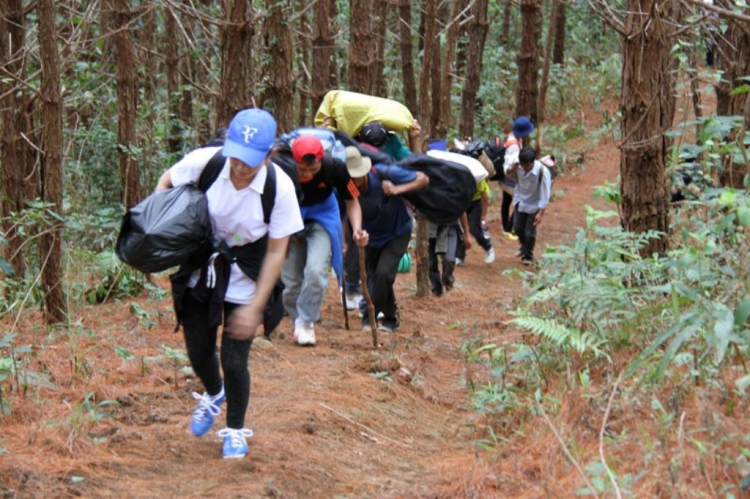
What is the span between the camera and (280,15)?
11836 millimetres

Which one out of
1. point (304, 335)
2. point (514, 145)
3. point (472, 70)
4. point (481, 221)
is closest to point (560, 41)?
point (472, 70)

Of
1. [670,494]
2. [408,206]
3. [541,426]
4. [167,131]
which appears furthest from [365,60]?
[670,494]

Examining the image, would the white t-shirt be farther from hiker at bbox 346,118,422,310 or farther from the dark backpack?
hiker at bbox 346,118,422,310

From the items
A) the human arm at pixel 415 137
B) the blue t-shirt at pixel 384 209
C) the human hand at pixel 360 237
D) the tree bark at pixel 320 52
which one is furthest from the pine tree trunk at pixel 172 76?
the human hand at pixel 360 237

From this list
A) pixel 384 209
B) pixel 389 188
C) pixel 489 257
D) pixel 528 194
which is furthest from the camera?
pixel 489 257

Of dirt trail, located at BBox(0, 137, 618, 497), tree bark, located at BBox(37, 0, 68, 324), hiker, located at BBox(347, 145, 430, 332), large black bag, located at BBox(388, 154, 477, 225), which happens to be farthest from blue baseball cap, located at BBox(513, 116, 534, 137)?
tree bark, located at BBox(37, 0, 68, 324)

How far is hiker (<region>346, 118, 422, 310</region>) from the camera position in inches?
393

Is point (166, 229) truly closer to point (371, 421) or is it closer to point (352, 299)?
point (371, 421)

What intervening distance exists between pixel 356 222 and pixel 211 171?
353 centimetres

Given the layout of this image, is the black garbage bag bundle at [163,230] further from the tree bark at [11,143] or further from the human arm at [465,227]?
the human arm at [465,227]

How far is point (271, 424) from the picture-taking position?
641cm

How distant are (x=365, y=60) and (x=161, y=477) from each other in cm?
842

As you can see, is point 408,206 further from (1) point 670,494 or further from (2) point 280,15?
(1) point 670,494

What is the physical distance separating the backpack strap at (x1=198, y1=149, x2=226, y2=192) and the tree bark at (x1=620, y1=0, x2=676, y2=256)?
3.78 metres
